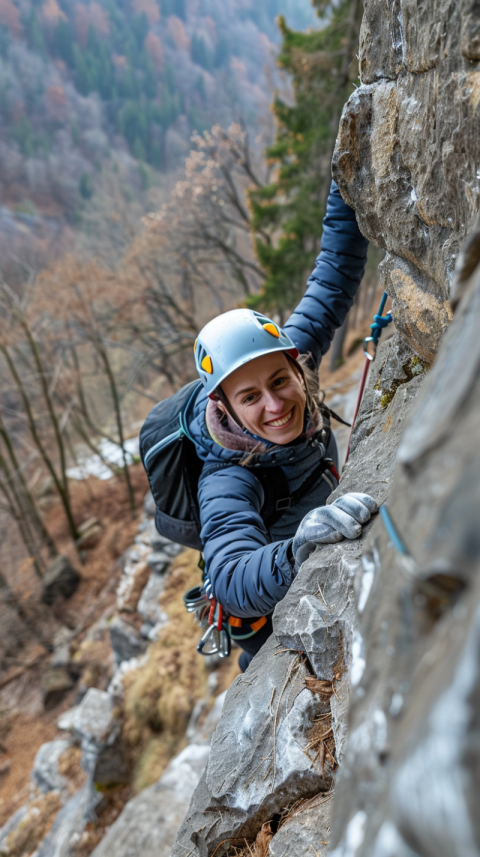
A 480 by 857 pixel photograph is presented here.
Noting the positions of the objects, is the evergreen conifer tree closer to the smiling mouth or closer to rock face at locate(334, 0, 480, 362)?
rock face at locate(334, 0, 480, 362)

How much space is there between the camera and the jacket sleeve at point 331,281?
271cm

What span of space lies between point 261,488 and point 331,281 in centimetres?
137

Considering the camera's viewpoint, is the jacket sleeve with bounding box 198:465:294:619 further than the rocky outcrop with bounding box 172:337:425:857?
Yes

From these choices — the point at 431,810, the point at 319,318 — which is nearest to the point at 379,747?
the point at 431,810

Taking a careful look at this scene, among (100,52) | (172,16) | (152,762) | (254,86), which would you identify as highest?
(172,16)

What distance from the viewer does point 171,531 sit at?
9.17 ft

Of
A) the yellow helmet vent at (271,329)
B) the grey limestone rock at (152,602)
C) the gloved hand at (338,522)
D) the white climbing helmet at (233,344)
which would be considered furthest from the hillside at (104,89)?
the gloved hand at (338,522)

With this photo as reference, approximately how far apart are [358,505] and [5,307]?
1292cm

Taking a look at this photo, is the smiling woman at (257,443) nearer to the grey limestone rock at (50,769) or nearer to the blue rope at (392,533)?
the blue rope at (392,533)

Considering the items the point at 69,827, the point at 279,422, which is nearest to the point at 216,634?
the point at 279,422

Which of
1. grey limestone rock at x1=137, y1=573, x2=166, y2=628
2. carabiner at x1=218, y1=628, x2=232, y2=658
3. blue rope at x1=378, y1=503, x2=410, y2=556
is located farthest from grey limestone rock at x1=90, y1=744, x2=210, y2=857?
blue rope at x1=378, y1=503, x2=410, y2=556

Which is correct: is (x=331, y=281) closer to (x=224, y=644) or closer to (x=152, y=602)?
(x=224, y=644)

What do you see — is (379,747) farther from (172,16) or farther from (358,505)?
(172,16)

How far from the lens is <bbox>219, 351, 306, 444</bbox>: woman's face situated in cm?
245
